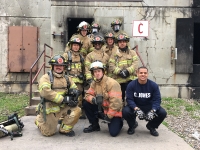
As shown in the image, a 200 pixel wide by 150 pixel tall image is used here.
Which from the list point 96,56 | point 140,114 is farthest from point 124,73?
point 140,114

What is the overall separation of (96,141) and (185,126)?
260 centimetres

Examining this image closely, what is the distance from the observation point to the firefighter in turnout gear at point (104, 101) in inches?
183

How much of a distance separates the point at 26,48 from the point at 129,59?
5.22 meters

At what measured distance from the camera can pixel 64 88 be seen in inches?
185

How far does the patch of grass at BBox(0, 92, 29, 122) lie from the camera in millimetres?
6656

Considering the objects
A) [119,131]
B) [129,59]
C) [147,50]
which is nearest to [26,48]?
[147,50]

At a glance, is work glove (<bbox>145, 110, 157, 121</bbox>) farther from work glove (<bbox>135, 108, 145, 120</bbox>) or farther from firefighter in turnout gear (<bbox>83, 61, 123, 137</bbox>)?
firefighter in turnout gear (<bbox>83, 61, 123, 137</bbox>)

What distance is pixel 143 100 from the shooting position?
187 inches

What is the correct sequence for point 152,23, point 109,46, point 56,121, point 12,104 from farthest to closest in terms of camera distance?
point 152,23, point 12,104, point 109,46, point 56,121

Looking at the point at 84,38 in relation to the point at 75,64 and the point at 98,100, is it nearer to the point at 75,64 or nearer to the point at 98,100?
the point at 75,64

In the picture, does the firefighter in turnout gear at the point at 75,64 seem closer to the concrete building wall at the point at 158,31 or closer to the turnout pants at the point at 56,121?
the turnout pants at the point at 56,121

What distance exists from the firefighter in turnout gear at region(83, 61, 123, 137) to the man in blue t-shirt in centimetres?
20

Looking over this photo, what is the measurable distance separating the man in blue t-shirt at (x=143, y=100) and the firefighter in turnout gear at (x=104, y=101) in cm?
20

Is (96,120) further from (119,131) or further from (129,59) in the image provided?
(129,59)
